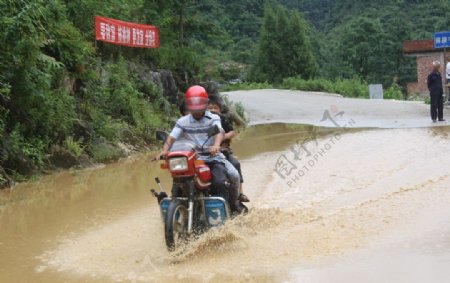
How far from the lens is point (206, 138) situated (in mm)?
6348

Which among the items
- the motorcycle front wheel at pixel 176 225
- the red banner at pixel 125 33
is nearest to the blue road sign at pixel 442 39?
the red banner at pixel 125 33

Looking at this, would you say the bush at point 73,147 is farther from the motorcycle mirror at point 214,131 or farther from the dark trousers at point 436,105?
the dark trousers at point 436,105

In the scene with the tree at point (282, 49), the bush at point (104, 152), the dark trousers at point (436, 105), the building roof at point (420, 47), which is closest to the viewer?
the bush at point (104, 152)

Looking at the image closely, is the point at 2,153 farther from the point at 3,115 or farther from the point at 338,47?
the point at 338,47

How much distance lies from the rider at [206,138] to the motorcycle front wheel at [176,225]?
0.51m

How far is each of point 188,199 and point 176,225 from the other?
0.29 meters

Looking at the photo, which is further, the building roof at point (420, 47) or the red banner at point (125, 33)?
the building roof at point (420, 47)

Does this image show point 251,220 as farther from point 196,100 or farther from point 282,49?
point 282,49

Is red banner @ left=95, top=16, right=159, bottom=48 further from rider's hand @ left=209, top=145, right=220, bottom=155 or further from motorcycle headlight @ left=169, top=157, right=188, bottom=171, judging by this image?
motorcycle headlight @ left=169, top=157, right=188, bottom=171

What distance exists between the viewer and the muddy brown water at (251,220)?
5.69 m

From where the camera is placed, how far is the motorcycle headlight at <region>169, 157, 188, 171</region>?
18.6ft

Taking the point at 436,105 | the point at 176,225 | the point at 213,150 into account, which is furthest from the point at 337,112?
the point at 176,225

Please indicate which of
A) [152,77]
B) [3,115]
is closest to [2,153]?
[3,115]

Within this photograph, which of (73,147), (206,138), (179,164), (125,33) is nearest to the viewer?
(179,164)
